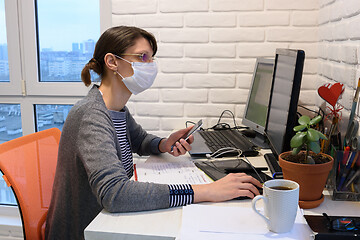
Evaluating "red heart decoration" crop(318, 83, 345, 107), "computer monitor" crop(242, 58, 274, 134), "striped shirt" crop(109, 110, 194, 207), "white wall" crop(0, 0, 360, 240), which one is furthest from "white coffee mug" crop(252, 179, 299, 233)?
"white wall" crop(0, 0, 360, 240)

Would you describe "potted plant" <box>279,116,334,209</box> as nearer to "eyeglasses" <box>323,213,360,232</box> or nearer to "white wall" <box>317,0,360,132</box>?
"eyeglasses" <box>323,213,360,232</box>

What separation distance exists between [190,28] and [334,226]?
5.06ft

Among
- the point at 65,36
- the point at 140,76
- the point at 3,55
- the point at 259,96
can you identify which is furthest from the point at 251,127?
the point at 3,55

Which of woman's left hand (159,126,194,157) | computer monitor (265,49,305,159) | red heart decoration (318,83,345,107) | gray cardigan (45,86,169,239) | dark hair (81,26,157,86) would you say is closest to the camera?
gray cardigan (45,86,169,239)

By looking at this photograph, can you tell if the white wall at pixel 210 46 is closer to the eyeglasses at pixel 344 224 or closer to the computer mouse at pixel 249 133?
the computer mouse at pixel 249 133

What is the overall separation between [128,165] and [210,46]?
36.1 inches

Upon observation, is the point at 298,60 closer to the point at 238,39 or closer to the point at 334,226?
the point at 334,226

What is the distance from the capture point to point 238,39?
2135 millimetres

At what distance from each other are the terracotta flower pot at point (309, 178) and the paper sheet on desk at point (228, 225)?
0.25ft

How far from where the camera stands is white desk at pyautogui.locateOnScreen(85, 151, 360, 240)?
0.91 m

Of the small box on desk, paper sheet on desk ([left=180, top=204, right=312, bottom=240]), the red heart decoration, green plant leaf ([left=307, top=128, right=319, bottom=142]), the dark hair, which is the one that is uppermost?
the dark hair

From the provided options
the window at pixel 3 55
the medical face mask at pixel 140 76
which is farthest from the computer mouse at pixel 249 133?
the window at pixel 3 55

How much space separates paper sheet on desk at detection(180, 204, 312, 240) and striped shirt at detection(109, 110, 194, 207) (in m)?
0.04

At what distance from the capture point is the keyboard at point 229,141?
5.30 feet
